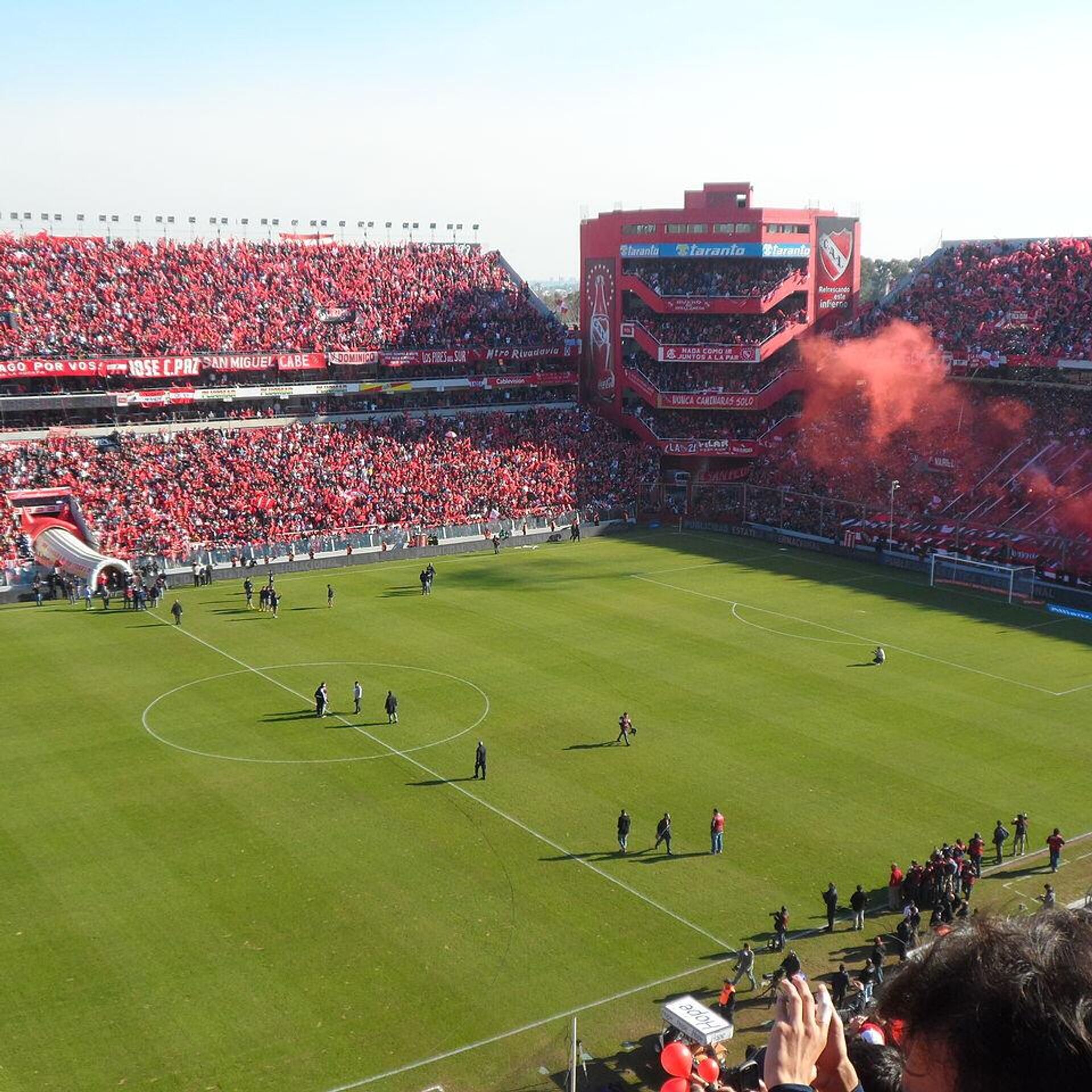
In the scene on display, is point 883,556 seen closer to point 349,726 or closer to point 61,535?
point 349,726

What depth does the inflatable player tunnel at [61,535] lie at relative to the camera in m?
52.5

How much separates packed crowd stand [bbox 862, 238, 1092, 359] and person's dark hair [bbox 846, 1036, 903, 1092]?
65.1 meters

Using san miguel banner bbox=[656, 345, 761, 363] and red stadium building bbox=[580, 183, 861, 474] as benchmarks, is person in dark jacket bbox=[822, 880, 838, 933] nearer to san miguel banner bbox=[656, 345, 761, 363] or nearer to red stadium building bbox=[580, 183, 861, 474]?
red stadium building bbox=[580, 183, 861, 474]

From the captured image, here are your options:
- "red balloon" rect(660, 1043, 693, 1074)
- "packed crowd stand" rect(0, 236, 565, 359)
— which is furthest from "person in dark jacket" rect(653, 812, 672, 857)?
"packed crowd stand" rect(0, 236, 565, 359)

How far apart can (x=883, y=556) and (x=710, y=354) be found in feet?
62.9

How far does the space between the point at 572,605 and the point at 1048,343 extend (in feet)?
106

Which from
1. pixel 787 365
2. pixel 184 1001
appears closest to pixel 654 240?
pixel 787 365

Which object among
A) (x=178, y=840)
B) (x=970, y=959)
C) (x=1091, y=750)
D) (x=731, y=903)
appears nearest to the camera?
(x=970, y=959)

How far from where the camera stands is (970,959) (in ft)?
10.7

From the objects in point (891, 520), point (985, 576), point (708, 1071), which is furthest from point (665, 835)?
point (891, 520)

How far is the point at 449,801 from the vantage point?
101ft

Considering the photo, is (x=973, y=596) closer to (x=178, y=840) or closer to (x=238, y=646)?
(x=238, y=646)

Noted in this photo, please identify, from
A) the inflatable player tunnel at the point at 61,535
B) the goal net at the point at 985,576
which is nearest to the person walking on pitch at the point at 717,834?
the goal net at the point at 985,576

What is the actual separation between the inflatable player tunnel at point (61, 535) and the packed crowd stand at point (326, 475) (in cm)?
56
